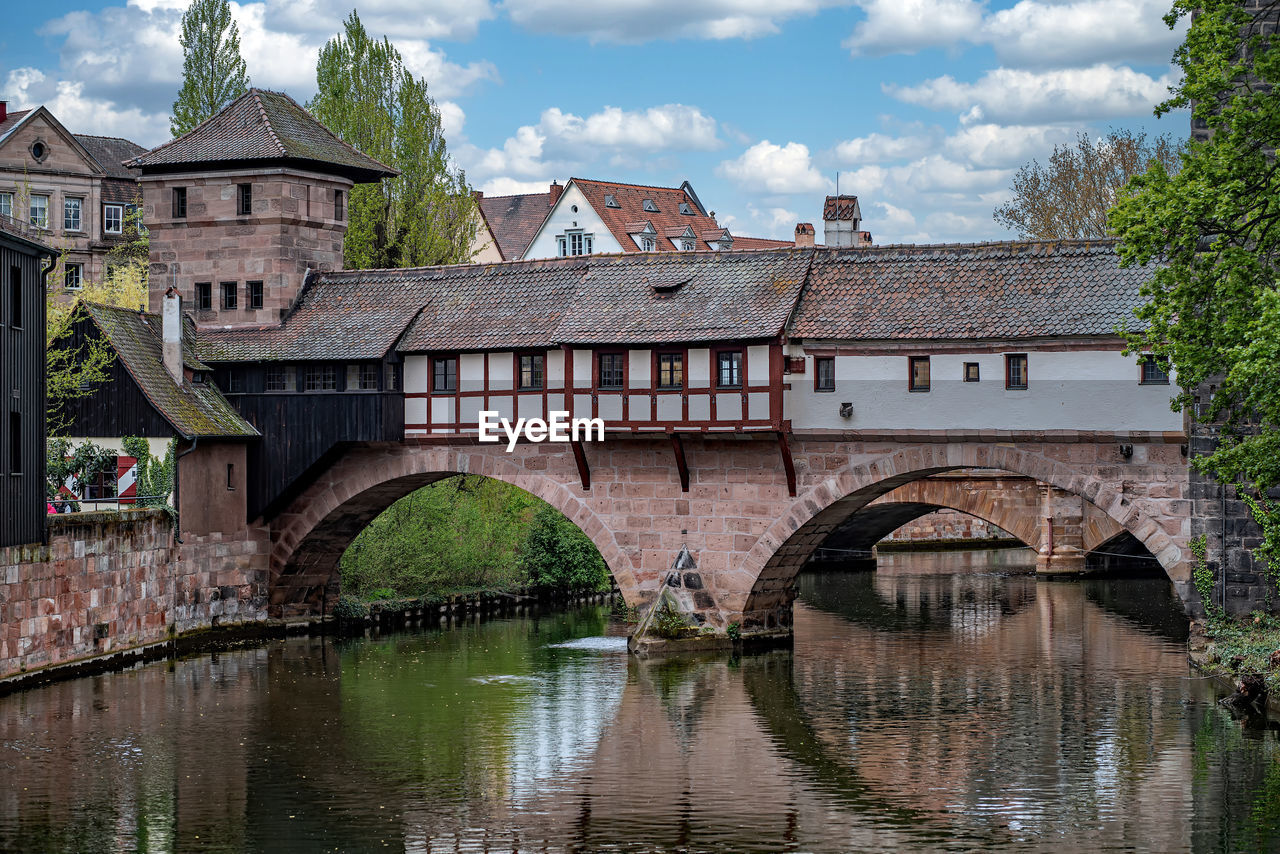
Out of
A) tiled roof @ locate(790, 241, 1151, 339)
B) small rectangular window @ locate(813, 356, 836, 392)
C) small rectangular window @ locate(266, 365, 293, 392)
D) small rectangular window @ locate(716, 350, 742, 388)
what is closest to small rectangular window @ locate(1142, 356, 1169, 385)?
tiled roof @ locate(790, 241, 1151, 339)

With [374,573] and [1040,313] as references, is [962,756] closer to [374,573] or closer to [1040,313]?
[1040,313]

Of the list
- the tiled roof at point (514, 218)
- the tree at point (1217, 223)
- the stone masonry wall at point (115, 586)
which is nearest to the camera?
the tree at point (1217, 223)

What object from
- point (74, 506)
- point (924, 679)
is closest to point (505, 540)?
point (74, 506)

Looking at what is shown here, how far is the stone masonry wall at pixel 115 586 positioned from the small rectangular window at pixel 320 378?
3.47 metres

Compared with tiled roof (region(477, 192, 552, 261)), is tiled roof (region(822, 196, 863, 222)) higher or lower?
lower

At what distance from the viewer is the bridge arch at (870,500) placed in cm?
2911

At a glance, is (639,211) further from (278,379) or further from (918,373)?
(918,373)

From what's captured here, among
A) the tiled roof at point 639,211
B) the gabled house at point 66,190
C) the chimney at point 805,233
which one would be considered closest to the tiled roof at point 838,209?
the chimney at point 805,233

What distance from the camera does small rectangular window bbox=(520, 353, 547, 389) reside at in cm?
3406

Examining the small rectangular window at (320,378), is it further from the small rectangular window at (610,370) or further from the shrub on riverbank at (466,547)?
the small rectangular window at (610,370)

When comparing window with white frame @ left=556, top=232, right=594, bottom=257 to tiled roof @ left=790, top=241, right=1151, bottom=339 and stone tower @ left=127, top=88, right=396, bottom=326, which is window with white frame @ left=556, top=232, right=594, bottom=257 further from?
tiled roof @ left=790, top=241, right=1151, bottom=339

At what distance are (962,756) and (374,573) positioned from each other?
19738mm

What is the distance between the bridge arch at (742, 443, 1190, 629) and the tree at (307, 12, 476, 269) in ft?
57.9

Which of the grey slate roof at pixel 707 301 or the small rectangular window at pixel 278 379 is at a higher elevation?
the grey slate roof at pixel 707 301
